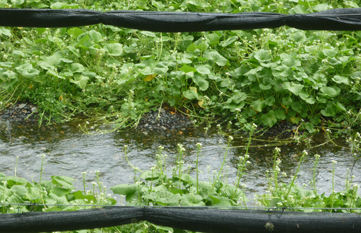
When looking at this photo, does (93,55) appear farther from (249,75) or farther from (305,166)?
(305,166)

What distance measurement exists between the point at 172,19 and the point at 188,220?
83 centimetres

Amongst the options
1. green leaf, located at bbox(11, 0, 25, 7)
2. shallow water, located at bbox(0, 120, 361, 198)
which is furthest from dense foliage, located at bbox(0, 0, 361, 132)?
green leaf, located at bbox(11, 0, 25, 7)

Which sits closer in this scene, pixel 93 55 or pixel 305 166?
pixel 305 166

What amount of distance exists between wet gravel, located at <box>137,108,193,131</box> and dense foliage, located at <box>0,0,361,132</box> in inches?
3.5

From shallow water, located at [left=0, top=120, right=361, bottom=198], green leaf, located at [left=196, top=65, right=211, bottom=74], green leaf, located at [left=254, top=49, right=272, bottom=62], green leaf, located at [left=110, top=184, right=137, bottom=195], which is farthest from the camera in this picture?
green leaf, located at [left=196, top=65, right=211, bottom=74]

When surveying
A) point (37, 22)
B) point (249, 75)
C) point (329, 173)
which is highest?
point (37, 22)

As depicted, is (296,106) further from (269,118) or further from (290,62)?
(290,62)

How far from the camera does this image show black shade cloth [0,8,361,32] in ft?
5.94

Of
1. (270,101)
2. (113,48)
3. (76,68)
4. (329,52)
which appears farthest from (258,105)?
(76,68)

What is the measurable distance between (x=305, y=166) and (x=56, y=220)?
222 cm

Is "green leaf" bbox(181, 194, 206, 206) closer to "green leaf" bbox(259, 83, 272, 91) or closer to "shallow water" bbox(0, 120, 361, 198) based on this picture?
"shallow water" bbox(0, 120, 361, 198)

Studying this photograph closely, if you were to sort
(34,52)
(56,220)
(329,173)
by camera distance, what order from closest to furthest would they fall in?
1. (56,220)
2. (329,173)
3. (34,52)

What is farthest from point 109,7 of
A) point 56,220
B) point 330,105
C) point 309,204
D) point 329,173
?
point 56,220

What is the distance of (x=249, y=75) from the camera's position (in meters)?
3.86
